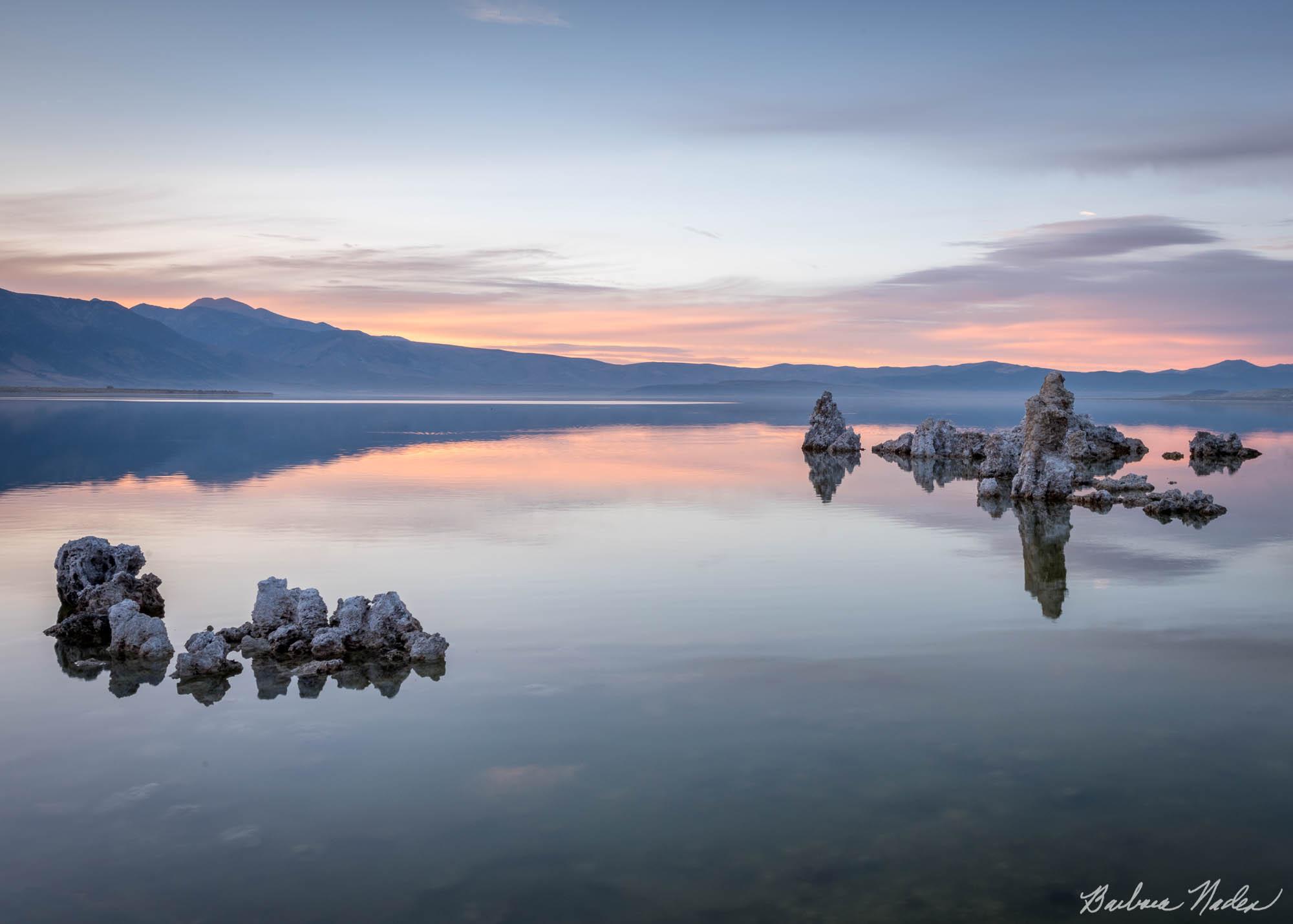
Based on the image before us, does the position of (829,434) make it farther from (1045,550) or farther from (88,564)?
(88,564)

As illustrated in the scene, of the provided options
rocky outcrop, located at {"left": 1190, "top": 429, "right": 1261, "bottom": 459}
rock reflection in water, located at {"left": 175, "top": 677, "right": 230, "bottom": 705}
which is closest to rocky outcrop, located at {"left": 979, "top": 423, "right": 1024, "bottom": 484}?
rocky outcrop, located at {"left": 1190, "top": 429, "right": 1261, "bottom": 459}

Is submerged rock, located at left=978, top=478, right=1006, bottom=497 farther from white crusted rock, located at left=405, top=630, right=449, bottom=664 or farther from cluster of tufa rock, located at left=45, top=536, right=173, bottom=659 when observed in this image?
cluster of tufa rock, located at left=45, top=536, right=173, bottom=659

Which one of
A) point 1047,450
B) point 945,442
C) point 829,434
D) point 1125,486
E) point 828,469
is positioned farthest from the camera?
point 829,434

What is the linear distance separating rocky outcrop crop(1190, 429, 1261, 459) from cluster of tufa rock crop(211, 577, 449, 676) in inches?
1776

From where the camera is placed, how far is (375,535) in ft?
70.4

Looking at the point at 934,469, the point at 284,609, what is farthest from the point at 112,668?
the point at 934,469

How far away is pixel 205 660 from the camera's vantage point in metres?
12.2

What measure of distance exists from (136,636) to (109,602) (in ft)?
5.81

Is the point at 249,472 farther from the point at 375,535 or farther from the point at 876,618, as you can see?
the point at 876,618

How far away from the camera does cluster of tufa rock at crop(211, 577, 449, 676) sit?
12.5 metres

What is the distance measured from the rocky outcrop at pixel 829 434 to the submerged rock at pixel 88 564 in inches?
1524

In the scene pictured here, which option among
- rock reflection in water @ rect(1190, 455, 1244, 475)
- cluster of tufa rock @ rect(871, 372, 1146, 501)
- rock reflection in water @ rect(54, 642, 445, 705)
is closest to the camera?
rock reflection in water @ rect(54, 642, 445, 705)

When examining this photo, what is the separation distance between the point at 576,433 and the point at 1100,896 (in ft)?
197
